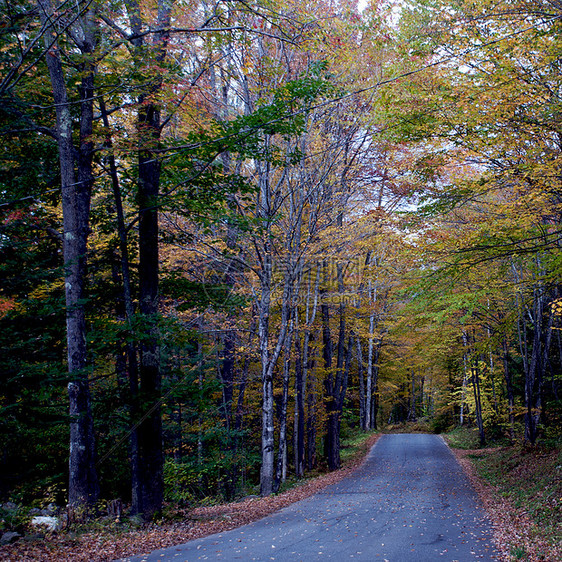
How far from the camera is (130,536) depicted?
697 centimetres

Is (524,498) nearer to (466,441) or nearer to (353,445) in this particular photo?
Answer: (353,445)

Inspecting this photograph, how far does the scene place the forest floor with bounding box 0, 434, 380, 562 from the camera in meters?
5.60

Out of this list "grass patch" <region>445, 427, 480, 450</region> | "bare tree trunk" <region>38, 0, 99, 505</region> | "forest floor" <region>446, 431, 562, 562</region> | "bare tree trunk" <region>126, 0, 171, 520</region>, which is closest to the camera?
"forest floor" <region>446, 431, 562, 562</region>

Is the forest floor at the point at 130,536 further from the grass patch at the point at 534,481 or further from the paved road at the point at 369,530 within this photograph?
the grass patch at the point at 534,481

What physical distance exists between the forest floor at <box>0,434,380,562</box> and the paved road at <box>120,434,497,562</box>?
39cm

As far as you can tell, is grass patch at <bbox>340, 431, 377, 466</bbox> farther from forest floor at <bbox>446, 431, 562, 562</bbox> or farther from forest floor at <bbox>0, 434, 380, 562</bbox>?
forest floor at <bbox>0, 434, 380, 562</bbox>

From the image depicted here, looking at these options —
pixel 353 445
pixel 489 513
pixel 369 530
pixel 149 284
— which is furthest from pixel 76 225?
pixel 353 445

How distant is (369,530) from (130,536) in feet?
14.1

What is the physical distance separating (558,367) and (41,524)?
1969 centimetres

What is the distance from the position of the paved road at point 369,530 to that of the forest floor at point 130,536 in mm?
386

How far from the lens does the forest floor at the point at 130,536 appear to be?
5.60 meters

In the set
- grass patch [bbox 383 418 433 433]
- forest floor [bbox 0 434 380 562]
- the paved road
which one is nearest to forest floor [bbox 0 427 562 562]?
forest floor [bbox 0 434 380 562]

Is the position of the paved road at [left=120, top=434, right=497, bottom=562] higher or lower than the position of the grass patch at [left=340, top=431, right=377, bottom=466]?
higher

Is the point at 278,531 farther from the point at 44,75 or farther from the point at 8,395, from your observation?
the point at 44,75
